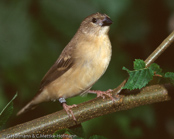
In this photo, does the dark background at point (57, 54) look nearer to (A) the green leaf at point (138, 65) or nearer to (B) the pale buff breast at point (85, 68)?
(B) the pale buff breast at point (85, 68)

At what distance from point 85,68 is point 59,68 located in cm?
45

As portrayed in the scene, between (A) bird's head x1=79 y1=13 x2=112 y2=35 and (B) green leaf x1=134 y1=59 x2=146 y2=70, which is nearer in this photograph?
(B) green leaf x1=134 y1=59 x2=146 y2=70

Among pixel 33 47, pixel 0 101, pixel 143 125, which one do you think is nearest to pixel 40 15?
pixel 33 47

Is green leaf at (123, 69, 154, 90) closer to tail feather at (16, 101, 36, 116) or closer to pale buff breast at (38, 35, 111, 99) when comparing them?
pale buff breast at (38, 35, 111, 99)

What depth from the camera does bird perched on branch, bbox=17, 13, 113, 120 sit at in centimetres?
321

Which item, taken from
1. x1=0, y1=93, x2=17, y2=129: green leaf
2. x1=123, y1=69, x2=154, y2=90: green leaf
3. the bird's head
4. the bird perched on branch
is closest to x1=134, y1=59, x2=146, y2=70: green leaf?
x1=123, y1=69, x2=154, y2=90: green leaf

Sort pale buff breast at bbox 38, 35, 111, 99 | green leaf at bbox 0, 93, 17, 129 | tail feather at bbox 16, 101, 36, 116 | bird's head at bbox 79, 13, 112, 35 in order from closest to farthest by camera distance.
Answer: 1. green leaf at bbox 0, 93, 17, 129
2. pale buff breast at bbox 38, 35, 111, 99
3. bird's head at bbox 79, 13, 112, 35
4. tail feather at bbox 16, 101, 36, 116

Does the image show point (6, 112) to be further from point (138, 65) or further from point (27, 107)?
point (27, 107)

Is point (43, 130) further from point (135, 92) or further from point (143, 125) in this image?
point (143, 125)

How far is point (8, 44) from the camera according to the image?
13.0ft

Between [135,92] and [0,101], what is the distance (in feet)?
6.84

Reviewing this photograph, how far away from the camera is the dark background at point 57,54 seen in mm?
3818

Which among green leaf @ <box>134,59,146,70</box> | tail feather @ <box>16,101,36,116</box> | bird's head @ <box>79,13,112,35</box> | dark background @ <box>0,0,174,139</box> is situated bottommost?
tail feather @ <box>16,101,36,116</box>

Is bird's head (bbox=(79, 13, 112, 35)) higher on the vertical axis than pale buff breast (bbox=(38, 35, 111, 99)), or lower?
higher
